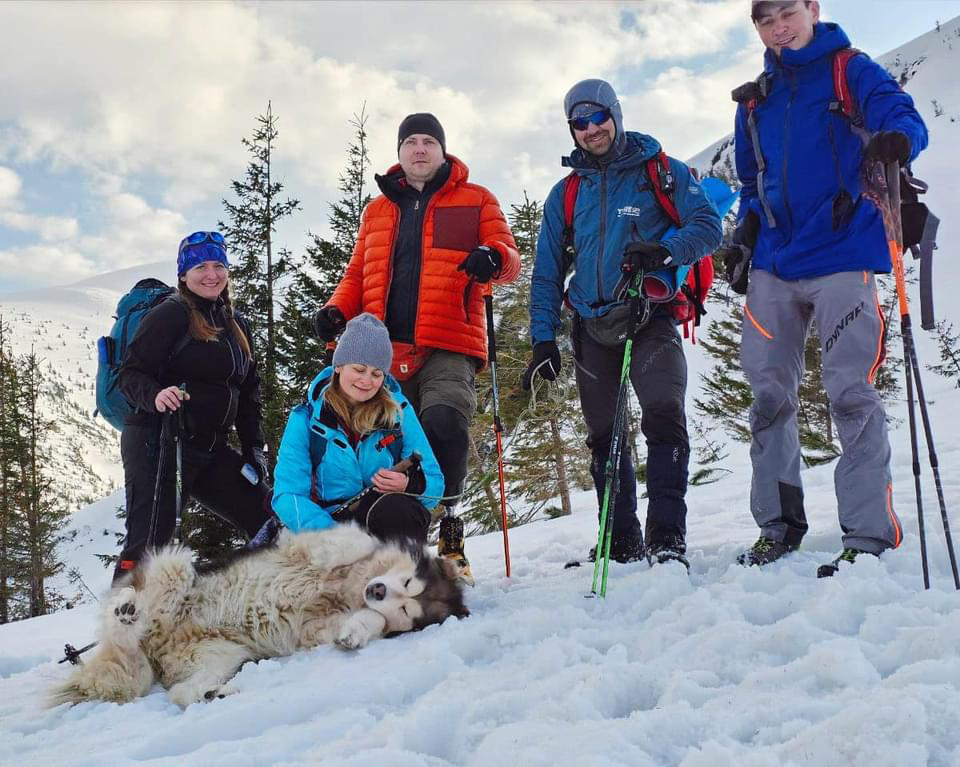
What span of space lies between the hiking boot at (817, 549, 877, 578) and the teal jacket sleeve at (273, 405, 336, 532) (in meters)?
2.61

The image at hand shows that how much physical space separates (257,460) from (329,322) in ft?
4.00

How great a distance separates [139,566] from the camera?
3582 mm

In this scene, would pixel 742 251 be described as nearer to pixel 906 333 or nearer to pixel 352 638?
pixel 906 333

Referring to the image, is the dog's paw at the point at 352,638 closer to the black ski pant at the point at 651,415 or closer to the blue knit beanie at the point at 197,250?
the black ski pant at the point at 651,415

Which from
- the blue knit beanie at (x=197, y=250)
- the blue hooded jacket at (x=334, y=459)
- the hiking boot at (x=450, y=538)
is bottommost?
the hiking boot at (x=450, y=538)

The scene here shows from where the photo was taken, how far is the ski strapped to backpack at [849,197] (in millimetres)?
3516

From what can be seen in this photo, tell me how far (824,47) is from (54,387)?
180m

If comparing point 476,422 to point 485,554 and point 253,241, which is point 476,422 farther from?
point 253,241

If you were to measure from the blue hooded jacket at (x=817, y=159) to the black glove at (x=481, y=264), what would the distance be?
172 cm

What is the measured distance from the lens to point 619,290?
14.2ft

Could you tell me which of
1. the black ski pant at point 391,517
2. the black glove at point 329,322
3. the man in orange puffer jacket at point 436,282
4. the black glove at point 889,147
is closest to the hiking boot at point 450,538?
the man in orange puffer jacket at point 436,282

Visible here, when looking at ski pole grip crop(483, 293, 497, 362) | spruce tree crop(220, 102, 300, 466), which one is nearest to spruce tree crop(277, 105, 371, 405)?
spruce tree crop(220, 102, 300, 466)

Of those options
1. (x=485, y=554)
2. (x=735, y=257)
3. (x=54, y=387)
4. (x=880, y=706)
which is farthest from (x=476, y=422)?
(x=54, y=387)

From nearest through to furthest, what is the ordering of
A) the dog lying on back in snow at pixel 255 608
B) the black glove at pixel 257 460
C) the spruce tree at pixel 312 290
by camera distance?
the dog lying on back in snow at pixel 255 608, the black glove at pixel 257 460, the spruce tree at pixel 312 290
